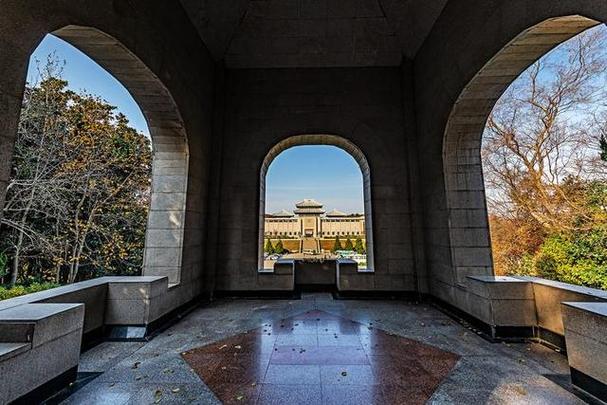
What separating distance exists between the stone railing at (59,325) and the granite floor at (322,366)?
225mm

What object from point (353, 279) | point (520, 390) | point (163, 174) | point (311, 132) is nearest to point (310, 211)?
point (311, 132)

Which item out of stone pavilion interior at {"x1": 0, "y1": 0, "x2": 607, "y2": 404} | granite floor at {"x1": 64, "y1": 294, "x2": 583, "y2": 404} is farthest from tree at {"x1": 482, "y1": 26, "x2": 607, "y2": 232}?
granite floor at {"x1": 64, "y1": 294, "x2": 583, "y2": 404}

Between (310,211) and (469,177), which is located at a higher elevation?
(310,211)

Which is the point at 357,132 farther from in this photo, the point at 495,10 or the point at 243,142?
the point at 495,10

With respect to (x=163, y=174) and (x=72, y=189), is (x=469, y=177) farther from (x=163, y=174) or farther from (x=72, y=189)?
(x=72, y=189)

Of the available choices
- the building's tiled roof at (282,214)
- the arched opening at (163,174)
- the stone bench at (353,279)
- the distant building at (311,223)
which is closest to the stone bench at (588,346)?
the stone bench at (353,279)

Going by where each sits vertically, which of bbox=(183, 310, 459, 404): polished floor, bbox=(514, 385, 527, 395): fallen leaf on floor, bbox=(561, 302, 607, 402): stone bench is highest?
bbox=(561, 302, 607, 402): stone bench

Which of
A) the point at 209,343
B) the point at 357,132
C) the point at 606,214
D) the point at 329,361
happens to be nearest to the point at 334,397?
the point at 329,361

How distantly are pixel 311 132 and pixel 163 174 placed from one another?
3.17 meters

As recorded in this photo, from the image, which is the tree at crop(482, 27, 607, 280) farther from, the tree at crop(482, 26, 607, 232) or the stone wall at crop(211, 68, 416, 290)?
the stone wall at crop(211, 68, 416, 290)

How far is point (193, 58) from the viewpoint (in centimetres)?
488

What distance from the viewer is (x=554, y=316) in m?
3.05

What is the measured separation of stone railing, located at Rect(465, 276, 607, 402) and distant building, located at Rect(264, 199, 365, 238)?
14711mm

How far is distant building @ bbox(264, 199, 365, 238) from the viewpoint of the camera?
61.6 feet
